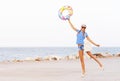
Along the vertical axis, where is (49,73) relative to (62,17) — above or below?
below

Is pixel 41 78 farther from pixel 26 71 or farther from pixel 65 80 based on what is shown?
pixel 26 71

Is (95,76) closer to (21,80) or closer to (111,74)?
(111,74)

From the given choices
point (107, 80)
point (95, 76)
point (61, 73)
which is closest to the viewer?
point (107, 80)

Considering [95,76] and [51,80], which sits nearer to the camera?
[51,80]

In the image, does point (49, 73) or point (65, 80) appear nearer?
point (65, 80)

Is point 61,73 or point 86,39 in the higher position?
point 86,39

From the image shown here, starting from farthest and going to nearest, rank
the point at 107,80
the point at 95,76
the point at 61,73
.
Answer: the point at 61,73 < the point at 95,76 < the point at 107,80

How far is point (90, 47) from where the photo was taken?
2034cm

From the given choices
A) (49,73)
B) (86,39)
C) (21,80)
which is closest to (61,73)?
(49,73)

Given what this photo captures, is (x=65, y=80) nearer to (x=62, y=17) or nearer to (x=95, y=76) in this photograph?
(x=95, y=76)

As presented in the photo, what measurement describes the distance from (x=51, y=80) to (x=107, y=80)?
1.90m

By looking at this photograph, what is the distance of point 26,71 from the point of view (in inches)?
862

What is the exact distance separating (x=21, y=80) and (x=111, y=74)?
381 cm

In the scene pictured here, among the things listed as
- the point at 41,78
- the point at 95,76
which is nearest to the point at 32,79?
the point at 41,78
